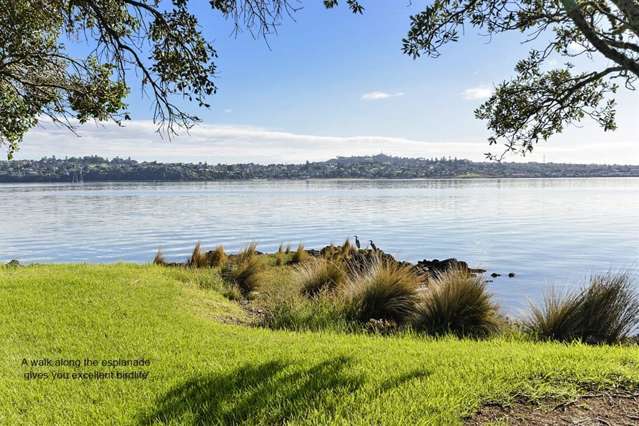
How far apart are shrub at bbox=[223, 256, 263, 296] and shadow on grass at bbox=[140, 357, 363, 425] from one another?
8.56 meters

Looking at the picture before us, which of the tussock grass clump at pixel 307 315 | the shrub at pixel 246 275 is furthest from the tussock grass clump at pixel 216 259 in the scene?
the tussock grass clump at pixel 307 315

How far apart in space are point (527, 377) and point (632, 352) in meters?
2.31

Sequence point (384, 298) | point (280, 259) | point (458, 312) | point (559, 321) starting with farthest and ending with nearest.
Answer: point (280, 259), point (384, 298), point (458, 312), point (559, 321)

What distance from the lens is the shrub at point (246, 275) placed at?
14185mm

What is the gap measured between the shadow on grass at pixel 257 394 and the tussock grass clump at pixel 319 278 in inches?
281

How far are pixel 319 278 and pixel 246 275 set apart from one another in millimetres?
2713

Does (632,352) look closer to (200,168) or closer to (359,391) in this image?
(359,391)

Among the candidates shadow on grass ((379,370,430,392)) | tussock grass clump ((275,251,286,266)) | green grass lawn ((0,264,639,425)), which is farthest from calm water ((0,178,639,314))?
shadow on grass ((379,370,430,392))

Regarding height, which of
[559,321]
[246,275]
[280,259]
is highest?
[559,321]

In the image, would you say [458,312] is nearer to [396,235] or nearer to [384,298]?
[384,298]

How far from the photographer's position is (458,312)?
8.98 m

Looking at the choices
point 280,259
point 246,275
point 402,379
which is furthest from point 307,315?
point 280,259

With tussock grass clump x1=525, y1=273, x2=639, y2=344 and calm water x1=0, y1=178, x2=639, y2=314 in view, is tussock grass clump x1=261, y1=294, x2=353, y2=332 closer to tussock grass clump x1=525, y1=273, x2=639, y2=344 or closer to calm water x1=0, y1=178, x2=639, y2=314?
tussock grass clump x1=525, y1=273, x2=639, y2=344

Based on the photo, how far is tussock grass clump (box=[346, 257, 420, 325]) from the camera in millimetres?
9812
